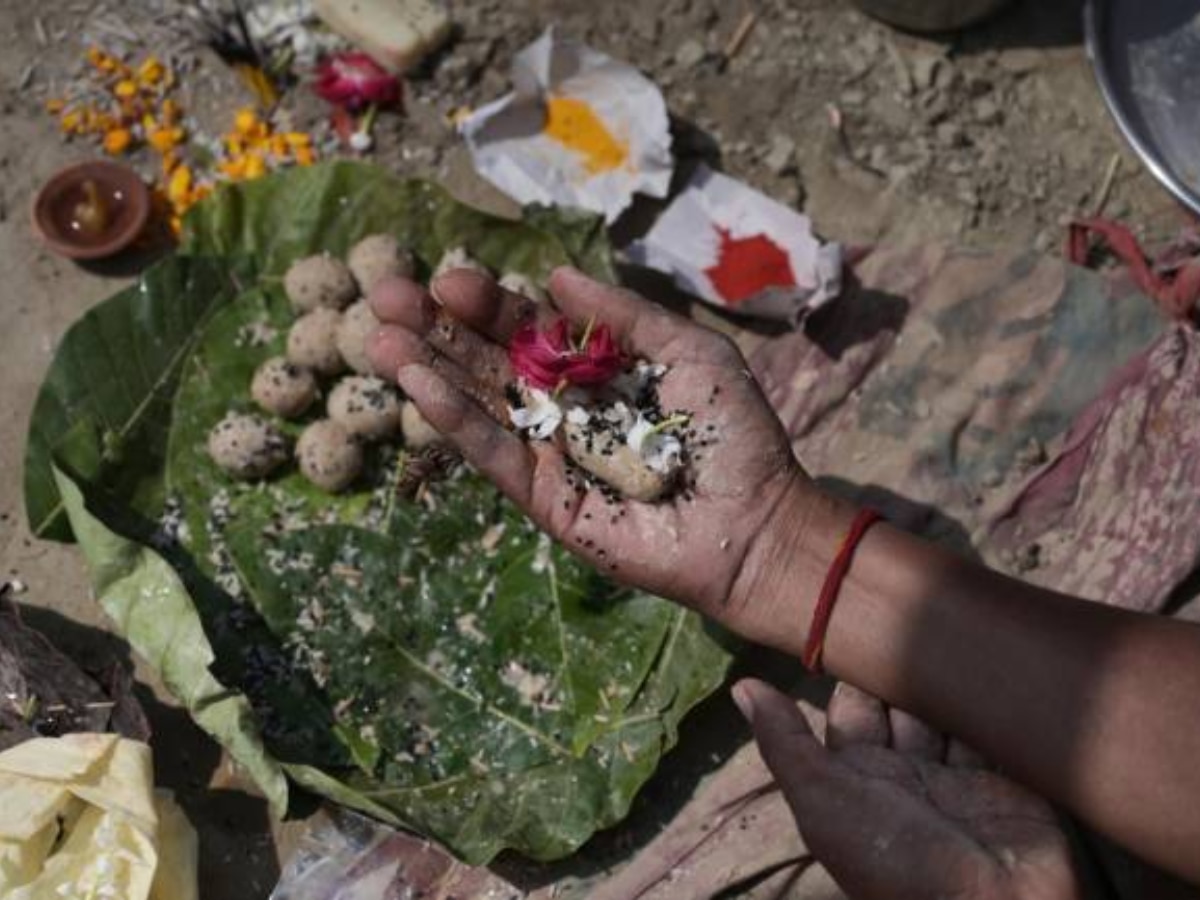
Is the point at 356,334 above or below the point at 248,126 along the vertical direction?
below

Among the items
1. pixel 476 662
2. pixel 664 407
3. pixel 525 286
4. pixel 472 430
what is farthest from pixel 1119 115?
pixel 476 662

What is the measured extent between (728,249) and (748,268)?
4.3 inches

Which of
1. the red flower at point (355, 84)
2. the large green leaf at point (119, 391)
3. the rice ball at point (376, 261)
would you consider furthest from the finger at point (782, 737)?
the red flower at point (355, 84)

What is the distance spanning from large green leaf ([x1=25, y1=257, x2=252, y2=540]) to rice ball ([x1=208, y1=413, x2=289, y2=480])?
0.61 ft

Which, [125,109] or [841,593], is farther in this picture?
[125,109]

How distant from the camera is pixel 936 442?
13.2 ft

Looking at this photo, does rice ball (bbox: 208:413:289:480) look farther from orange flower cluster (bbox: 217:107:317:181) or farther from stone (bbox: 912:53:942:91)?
stone (bbox: 912:53:942:91)

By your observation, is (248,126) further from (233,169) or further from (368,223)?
(368,223)

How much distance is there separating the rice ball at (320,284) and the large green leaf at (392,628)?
12 centimetres

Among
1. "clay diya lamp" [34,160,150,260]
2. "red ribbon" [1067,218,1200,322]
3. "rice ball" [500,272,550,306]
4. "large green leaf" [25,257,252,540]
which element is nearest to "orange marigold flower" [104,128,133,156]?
"clay diya lamp" [34,160,150,260]

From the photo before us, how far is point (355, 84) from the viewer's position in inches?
185

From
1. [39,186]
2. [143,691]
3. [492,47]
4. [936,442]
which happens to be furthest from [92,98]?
[936,442]

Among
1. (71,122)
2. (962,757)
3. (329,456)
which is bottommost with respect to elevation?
(329,456)

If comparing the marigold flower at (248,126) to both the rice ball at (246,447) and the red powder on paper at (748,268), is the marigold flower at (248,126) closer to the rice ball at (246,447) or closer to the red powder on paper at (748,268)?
the rice ball at (246,447)
